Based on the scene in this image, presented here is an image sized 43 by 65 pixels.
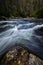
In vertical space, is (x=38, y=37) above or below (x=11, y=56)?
below

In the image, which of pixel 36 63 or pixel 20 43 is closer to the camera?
pixel 36 63

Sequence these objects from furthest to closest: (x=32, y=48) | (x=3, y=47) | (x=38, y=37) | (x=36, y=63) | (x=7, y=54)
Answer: (x=38, y=37), (x=3, y=47), (x=32, y=48), (x=7, y=54), (x=36, y=63)

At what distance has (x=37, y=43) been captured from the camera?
5.57 meters

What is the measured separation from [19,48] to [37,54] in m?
0.56

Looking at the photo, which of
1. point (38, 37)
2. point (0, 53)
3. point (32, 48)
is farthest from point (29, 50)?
point (38, 37)

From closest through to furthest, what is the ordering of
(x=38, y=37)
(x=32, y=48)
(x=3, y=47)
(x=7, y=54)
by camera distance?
(x=7, y=54) < (x=32, y=48) < (x=3, y=47) < (x=38, y=37)

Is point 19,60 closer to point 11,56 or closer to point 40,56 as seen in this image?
point 11,56

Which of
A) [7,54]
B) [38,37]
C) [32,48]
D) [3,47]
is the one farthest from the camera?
[38,37]

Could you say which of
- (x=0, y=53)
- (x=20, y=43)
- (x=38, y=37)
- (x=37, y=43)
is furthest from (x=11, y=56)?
(x=38, y=37)

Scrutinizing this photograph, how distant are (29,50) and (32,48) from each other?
238mm

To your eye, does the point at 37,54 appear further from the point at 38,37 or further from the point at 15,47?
the point at 38,37

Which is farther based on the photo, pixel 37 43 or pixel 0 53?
pixel 37 43

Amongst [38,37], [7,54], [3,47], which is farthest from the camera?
[38,37]

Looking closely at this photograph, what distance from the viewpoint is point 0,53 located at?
4.96m
